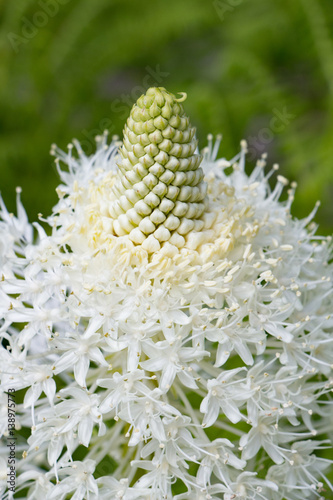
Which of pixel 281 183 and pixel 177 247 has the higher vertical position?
pixel 281 183

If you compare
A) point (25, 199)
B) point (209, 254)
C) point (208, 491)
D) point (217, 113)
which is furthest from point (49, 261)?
point (217, 113)

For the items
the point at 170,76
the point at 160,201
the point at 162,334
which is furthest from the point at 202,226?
the point at 170,76

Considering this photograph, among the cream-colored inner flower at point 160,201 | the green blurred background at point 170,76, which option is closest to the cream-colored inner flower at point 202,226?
the cream-colored inner flower at point 160,201

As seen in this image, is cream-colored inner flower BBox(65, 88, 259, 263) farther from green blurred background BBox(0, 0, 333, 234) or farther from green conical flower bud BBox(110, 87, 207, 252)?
green blurred background BBox(0, 0, 333, 234)

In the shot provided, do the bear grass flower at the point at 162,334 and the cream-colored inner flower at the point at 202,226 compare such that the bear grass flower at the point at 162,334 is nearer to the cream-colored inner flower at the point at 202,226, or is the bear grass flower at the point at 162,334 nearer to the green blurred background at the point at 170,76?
the cream-colored inner flower at the point at 202,226

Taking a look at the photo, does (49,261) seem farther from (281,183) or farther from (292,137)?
(292,137)

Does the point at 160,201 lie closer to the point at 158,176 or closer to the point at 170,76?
the point at 158,176

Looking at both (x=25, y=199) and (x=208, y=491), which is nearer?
(x=208, y=491)
